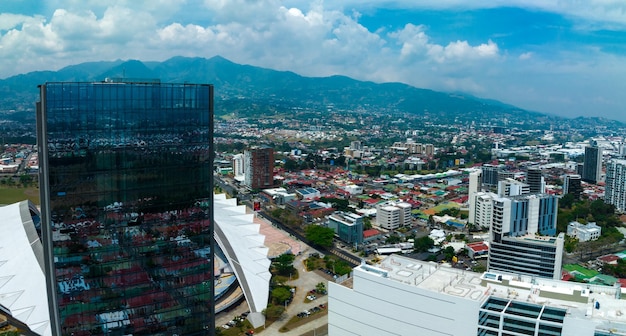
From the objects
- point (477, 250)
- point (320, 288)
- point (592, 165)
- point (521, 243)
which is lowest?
point (320, 288)

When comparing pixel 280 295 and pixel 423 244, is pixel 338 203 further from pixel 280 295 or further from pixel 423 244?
pixel 280 295

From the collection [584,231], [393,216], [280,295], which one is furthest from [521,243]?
[584,231]

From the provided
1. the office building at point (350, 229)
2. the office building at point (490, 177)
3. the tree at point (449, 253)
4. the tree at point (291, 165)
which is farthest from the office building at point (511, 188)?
the tree at point (291, 165)

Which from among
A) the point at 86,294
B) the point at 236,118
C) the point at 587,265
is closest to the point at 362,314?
the point at 86,294

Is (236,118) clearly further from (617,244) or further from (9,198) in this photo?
(617,244)

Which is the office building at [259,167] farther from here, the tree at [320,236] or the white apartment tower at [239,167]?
the tree at [320,236]

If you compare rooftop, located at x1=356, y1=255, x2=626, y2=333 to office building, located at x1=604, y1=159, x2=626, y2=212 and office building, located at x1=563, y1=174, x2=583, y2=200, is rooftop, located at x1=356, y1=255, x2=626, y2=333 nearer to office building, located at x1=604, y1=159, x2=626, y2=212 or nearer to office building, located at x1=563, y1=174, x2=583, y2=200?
office building, located at x1=604, y1=159, x2=626, y2=212
